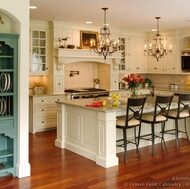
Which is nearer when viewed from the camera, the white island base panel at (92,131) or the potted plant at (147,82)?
the white island base panel at (92,131)

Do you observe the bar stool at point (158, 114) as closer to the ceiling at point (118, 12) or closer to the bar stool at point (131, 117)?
the bar stool at point (131, 117)

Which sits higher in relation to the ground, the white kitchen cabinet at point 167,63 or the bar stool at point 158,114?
the white kitchen cabinet at point 167,63

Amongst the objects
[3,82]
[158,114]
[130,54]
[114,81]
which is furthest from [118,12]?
[130,54]

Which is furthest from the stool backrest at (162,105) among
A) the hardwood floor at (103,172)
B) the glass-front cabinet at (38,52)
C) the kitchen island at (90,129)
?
the glass-front cabinet at (38,52)

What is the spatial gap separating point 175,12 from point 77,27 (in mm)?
2785

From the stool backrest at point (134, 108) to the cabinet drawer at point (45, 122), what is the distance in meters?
2.77

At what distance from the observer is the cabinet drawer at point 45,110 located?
7.57 metres

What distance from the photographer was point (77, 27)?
814 centimetres

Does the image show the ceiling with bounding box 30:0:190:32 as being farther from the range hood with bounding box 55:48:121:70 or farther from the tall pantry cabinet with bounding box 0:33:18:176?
the tall pantry cabinet with bounding box 0:33:18:176

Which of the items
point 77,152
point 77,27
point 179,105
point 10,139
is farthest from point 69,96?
point 10,139

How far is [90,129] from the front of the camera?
17.8 ft

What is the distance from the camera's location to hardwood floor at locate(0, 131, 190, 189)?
13.9 ft

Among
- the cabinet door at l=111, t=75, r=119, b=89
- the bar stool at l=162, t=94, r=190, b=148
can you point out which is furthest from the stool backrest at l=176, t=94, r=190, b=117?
the cabinet door at l=111, t=75, r=119, b=89

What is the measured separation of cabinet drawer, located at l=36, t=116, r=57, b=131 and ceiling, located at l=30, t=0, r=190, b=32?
2.46 metres
